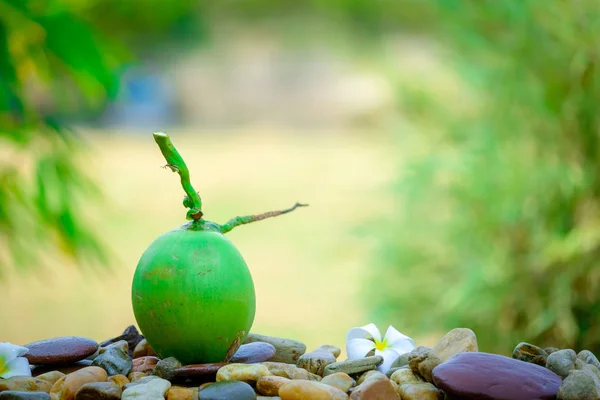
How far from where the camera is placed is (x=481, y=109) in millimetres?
2342

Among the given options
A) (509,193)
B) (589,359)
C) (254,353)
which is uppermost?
(509,193)

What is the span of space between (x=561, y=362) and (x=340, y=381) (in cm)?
25

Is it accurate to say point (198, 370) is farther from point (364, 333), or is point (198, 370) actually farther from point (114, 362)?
point (364, 333)

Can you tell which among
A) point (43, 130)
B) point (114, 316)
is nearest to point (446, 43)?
point (43, 130)

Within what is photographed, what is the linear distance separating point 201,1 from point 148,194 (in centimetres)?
249

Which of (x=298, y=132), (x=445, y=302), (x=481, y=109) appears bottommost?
(x=445, y=302)

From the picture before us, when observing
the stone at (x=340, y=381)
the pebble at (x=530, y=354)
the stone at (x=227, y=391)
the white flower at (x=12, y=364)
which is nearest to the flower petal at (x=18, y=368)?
the white flower at (x=12, y=364)

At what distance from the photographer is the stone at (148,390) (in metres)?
0.73

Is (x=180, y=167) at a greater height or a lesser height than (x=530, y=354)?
greater

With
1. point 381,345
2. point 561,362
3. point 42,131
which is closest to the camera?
point 561,362

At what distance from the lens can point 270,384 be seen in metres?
0.76

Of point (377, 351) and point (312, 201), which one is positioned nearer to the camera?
point (377, 351)

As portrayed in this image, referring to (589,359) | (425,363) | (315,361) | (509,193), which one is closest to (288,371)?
(315,361)

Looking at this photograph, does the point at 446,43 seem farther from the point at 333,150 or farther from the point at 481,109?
the point at 333,150
